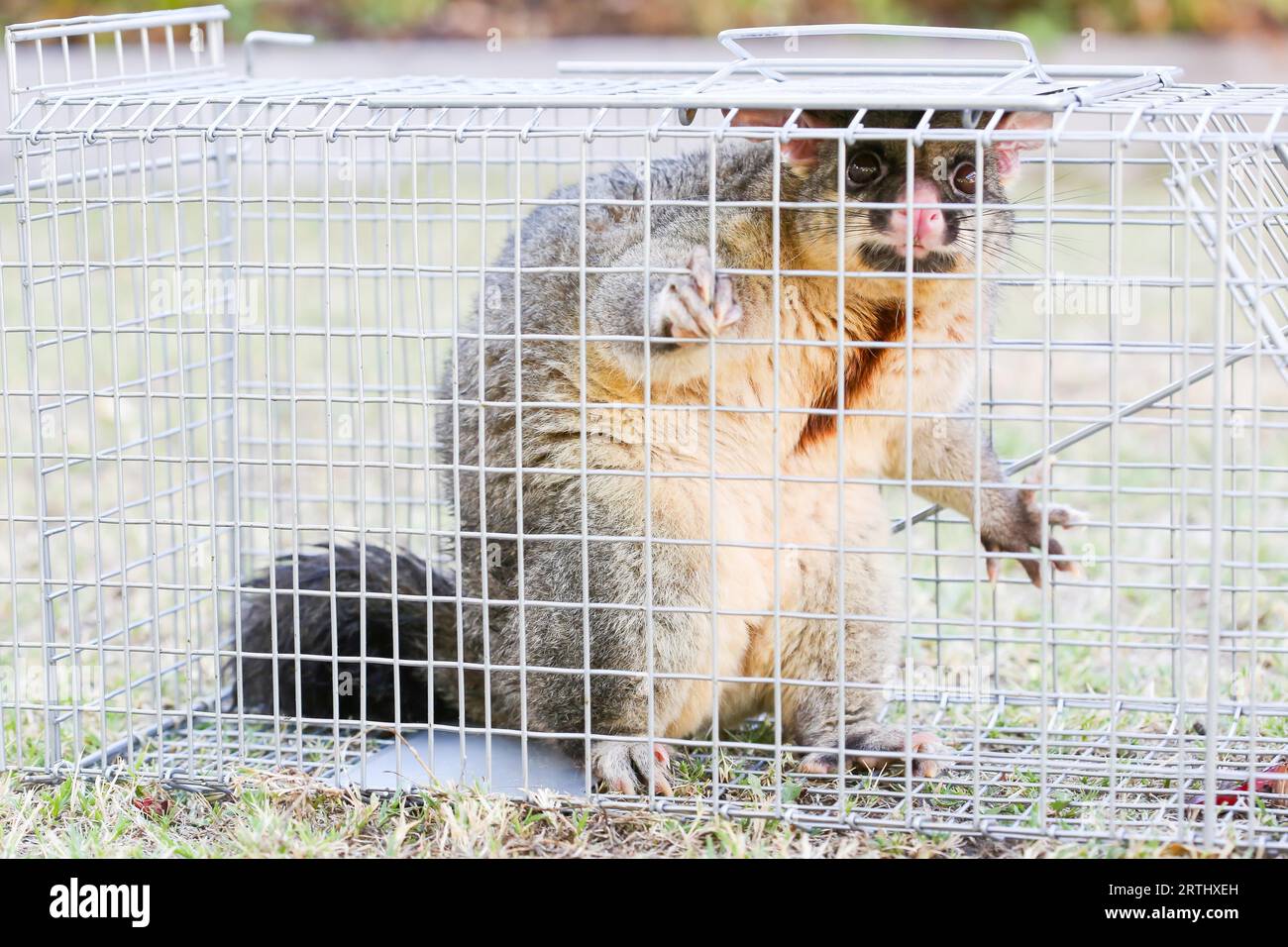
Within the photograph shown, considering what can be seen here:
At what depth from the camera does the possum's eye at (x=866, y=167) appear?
152 inches

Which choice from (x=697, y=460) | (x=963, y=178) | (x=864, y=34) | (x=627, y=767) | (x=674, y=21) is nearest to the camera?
(x=864, y=34)

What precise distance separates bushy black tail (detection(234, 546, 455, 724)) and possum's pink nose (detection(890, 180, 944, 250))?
66.0 inches

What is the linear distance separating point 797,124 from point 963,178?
437 mm

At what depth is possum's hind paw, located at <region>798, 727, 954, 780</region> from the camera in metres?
4.18

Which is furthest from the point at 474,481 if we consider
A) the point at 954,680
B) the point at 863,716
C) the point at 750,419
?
the point at 954,680

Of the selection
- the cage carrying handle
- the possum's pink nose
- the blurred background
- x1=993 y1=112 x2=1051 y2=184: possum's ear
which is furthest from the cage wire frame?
the blurred background

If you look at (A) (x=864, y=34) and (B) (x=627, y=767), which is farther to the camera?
(B) (x=627, y=767)

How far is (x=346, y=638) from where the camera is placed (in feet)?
15.0

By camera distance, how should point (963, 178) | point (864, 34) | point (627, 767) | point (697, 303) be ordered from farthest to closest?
point (627, 767) < point (963, 178) < point (864, 34) < point (697, 303)

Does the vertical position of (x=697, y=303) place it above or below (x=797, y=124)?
below

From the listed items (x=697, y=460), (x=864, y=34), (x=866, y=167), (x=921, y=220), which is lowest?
(x=697, y=460)

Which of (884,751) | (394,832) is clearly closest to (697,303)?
(884,751)

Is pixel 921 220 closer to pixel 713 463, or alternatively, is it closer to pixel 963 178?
pixel 963 178
